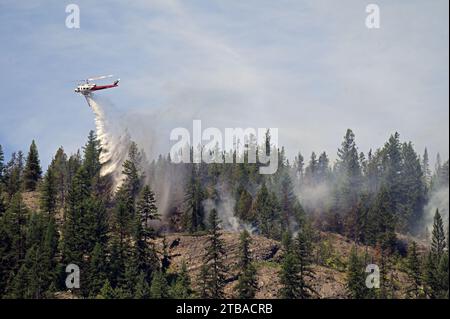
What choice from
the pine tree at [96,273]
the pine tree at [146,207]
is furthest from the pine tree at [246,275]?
the pine tree at [96,273]

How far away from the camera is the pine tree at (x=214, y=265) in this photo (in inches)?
4417

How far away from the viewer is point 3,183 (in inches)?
6147

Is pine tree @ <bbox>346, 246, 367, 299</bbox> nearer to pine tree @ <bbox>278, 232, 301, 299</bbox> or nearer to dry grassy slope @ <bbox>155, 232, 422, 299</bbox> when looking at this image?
dry grassy slope @ <bbox>155, 232, 422, 299</bbox>

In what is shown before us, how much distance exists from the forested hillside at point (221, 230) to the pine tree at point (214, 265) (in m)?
0.19

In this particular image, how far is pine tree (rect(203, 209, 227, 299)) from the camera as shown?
112188 mm

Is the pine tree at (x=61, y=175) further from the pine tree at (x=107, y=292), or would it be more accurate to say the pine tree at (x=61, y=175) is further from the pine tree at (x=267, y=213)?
the pine tree at (x=107, y=292)

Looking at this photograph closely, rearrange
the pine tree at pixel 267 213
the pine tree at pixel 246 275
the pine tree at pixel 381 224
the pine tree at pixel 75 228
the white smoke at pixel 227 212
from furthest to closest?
1. the white smoke at pixel 227 212
2. the pine tree at pixel 267 213
3. the pine tree at pixel 381 224
4. the pine tree at pixel 75 228
5. the pine tree at pixel 246 275

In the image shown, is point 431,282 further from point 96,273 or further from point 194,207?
point 96,273

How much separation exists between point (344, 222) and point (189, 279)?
40.8 metres

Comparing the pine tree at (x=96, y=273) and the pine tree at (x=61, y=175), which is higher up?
the pine tree at (x=61, y=175)

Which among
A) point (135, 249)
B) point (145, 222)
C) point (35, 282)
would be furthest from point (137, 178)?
point (35, 282)
